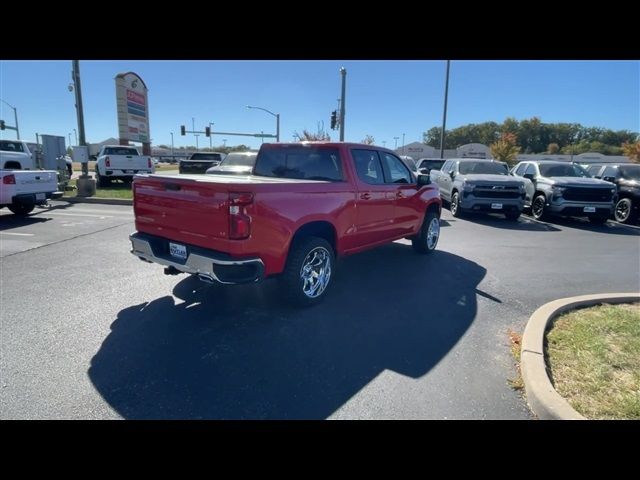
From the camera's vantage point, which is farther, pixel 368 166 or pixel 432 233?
pixel 432 233

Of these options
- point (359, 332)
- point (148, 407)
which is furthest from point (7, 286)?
point (359, 332)

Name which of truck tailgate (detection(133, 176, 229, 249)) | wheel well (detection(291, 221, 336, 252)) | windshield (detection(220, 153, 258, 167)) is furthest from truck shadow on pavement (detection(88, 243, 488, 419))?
windshield (detection(220, 153, 258, 167))

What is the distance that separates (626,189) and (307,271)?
12588 millimetres

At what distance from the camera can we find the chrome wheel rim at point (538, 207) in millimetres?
11656

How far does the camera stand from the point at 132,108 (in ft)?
78.0

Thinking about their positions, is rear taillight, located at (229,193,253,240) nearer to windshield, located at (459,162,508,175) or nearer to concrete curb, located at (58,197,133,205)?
windshield, located at (459,162,508,175)

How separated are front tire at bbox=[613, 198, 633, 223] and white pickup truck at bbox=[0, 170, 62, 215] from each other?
1728cm

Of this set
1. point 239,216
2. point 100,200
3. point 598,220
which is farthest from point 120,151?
point 598,220

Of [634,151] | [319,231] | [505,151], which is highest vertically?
[505,151]

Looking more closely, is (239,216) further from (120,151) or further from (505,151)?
(505,151)

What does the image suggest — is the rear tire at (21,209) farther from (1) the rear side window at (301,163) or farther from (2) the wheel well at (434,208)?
(2) the wheel well at (434,208)

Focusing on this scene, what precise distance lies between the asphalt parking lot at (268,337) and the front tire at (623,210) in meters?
6.28

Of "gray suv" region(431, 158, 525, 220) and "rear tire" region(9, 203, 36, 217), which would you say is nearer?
"rear tire" region(9, 203, 36, 217)

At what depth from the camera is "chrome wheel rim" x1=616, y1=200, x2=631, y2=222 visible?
38.4 feet
